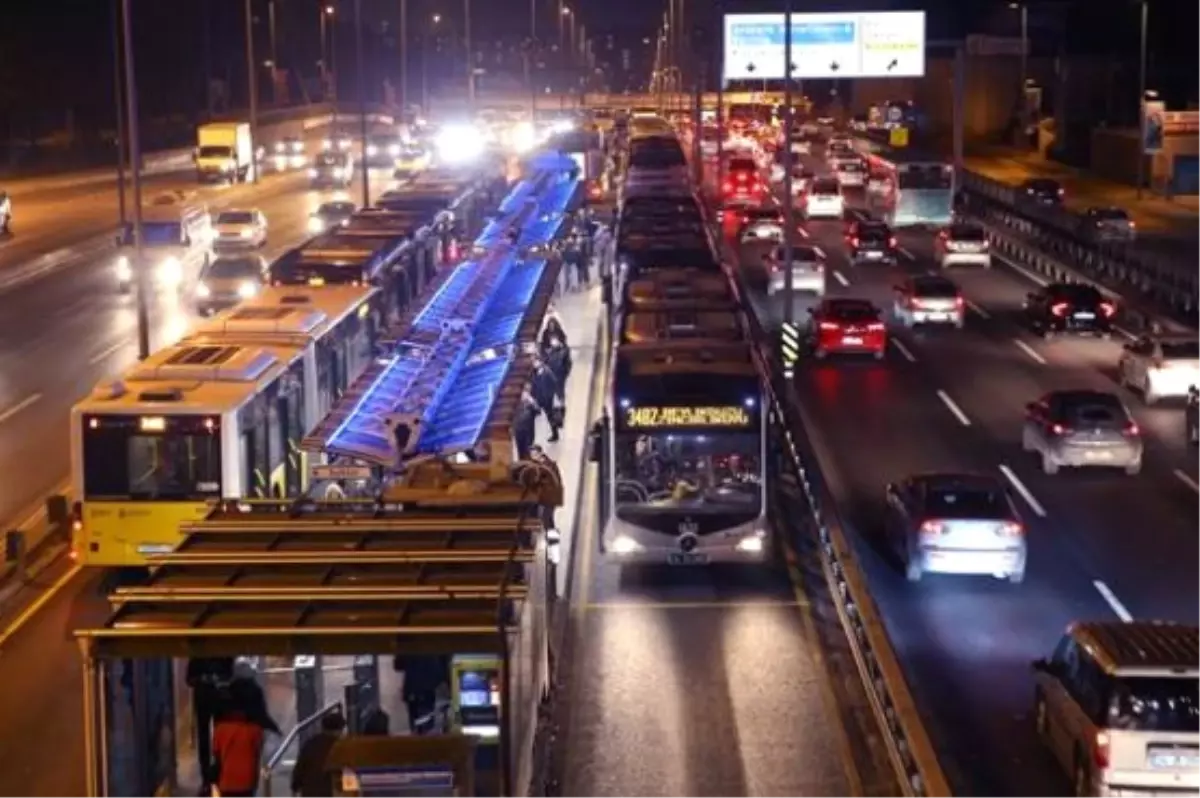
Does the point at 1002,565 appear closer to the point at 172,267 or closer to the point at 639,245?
the point at 639,245

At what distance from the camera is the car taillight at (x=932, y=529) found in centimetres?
2480

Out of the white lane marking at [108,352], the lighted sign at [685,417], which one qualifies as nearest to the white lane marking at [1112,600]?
the lighted sign at [685,417]

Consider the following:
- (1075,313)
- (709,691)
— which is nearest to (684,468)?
(709,691)

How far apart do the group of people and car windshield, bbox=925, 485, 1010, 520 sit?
5.12m

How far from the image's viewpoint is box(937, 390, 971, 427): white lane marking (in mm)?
36156

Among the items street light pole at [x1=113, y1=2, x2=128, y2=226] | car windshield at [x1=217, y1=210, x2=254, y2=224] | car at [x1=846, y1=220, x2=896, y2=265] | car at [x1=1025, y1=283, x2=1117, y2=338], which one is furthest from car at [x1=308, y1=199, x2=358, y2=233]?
car at [x1=1025, y1=283, x2=1117, y2=338]

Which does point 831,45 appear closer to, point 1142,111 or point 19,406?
point 1142,111

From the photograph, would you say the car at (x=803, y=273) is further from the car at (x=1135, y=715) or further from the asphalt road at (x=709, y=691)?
the car at (x=1135, y=715)

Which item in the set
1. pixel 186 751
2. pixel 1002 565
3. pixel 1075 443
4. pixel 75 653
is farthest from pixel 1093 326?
pixel 186 751

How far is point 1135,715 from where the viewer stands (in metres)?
16.3

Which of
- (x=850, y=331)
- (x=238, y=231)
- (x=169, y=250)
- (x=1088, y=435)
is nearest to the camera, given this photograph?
(x=1088, y=435)

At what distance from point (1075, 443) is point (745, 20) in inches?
1919

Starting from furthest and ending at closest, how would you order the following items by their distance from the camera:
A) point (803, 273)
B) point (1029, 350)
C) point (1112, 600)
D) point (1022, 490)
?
point (803, 273)
point (1029, 350)
point (1022, 490)
point (1112, 600)

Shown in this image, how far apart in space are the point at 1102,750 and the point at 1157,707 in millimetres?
561
